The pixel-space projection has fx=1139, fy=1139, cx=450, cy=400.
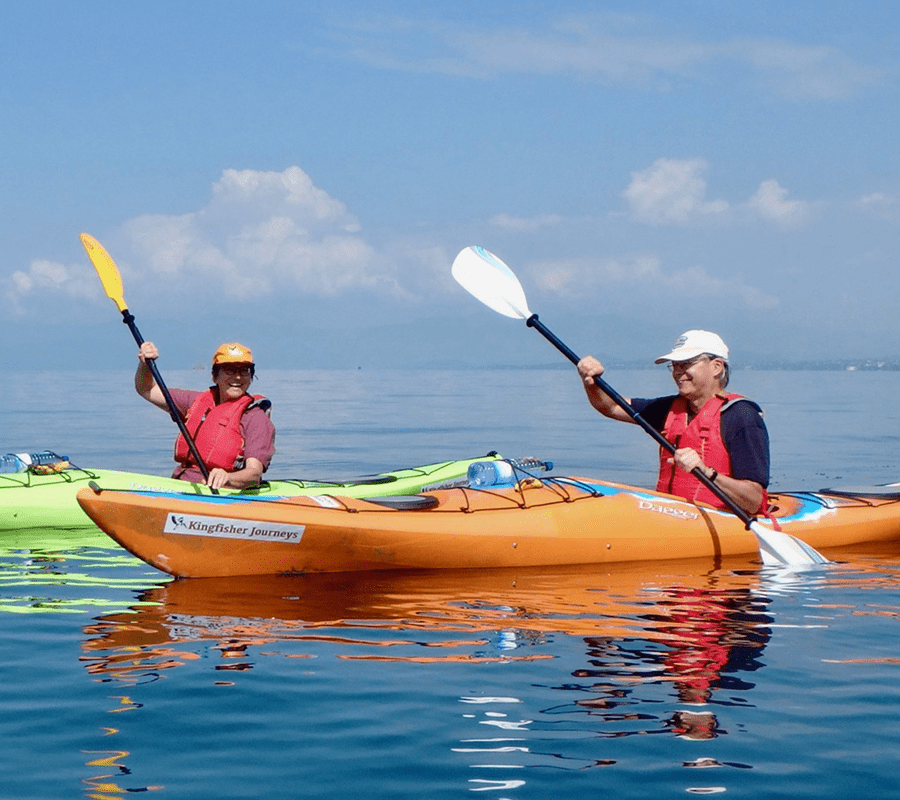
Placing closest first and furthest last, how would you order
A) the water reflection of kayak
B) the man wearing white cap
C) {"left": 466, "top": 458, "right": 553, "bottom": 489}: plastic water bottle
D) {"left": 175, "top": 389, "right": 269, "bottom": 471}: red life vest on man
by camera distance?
the water reflection of kayak, the man wearing white cap, {"left": 466, "top": 458, "right": 553, "bottom": 489}: plastic water bottle, {"left": 175, "top": 389, "right": 269, "bottom": 471}: red life vest on man

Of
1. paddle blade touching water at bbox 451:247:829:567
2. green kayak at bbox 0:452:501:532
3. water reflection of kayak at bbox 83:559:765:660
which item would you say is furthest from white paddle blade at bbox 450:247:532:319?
water reflection of kayak at bbox 83:559:765:660

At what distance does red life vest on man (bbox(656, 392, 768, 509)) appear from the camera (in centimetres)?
716

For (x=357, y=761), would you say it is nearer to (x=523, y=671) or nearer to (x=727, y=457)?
(x=523, y=671)

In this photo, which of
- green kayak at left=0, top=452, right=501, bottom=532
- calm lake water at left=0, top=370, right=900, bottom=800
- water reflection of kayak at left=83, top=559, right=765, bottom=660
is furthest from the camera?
green kayak at left=0, top=452, right=501, bottom=532

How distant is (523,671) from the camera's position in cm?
460

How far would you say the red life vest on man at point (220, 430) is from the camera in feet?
26.9

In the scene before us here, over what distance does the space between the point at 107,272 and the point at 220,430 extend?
2.07 m

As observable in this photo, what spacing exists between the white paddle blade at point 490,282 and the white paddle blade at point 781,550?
2.30 meters

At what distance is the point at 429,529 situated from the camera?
22.5 ft

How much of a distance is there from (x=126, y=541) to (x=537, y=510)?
2537 mm

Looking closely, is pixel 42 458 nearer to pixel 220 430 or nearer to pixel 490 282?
pixel 220 430

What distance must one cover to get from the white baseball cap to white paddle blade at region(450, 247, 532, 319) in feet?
4.78

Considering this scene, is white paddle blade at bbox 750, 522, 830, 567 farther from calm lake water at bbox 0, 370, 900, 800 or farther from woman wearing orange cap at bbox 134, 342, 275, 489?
woman wearing orange cap at bbox 134, 342, 275, 489

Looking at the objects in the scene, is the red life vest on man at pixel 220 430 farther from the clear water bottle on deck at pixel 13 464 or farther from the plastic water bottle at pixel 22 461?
the clear water bottle on deck at pixel 13 464
